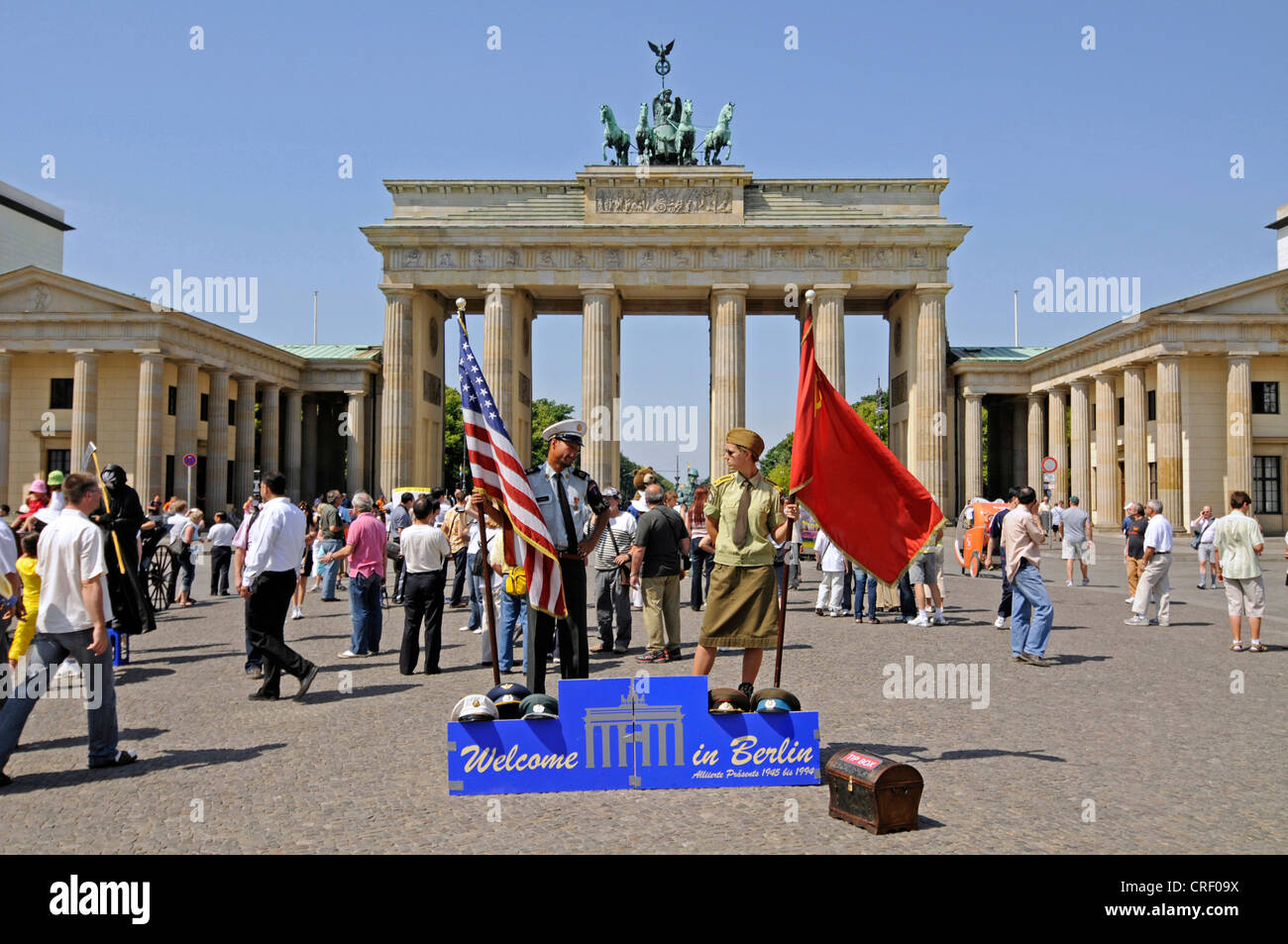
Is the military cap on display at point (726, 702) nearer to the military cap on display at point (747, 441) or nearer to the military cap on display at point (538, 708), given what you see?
the military cap on display at point (538, 708)

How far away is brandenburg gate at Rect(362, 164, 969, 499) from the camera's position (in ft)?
173

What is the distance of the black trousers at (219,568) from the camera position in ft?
70.2

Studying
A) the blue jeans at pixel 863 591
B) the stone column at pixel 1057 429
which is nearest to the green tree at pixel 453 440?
the stone column at pixel 1057 429

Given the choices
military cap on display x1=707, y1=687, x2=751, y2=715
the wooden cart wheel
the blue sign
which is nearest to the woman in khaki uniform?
military cap on display x1=707, y1=687, x2=751, y2=715

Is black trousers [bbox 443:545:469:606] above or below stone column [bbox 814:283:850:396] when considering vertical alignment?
below

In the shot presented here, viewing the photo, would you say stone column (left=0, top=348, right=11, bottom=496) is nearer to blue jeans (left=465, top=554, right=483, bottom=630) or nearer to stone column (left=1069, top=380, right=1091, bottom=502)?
blue jeans (left=465, top=554, right=483, bottom=630)

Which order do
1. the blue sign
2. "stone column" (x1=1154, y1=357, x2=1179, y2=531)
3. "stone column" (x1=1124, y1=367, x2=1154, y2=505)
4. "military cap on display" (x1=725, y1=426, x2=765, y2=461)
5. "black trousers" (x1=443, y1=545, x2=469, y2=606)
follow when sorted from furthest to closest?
"stone column" (x1=1124, y1=367, x2=1154, y2=505) < "stone column" (x1=1154, y1=357, x2=1179, y2=531) < "black trousers" (x1=443, y1=545, x2=469, y2=606) < "military cap on display" (x1=725, y1=426, x2=765, y2=461) < the blue sign

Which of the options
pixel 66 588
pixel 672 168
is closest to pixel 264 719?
pixel 66 588

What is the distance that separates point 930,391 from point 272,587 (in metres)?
47.1

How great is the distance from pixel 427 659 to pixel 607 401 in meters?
42.2

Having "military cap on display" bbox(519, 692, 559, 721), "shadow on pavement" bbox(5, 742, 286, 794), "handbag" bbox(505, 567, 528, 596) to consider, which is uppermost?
"handbag" bbox(505, 567, 528, 596)

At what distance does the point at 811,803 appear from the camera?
20.7 feet

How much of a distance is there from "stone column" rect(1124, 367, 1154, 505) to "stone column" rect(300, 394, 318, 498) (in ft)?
149

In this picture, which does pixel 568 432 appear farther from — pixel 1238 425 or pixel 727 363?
pixel 727 363
